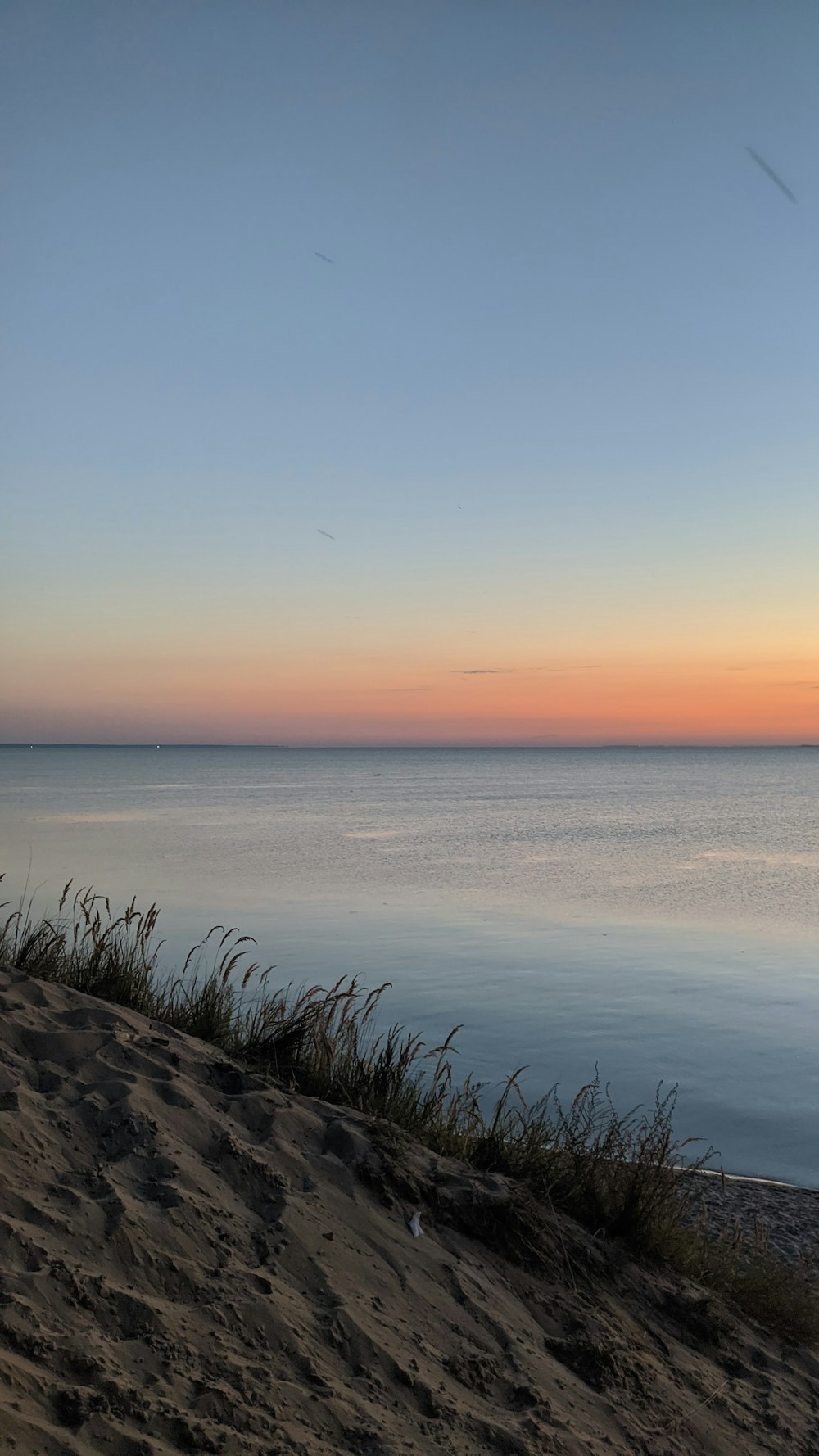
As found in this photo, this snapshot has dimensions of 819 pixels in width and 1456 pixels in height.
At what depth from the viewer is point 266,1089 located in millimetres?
6309

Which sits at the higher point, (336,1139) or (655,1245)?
(336,1139)

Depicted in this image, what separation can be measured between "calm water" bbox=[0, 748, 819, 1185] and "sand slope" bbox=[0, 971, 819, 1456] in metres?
5.09

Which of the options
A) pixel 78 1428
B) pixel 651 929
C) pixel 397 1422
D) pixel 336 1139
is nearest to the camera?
pixel 78 1428

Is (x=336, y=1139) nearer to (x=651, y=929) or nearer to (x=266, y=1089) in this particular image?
(x=266, y=1089)

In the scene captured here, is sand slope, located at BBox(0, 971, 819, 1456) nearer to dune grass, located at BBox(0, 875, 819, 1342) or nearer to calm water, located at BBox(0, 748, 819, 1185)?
dune grass, located at BBox(0, 875, 819, 1342)

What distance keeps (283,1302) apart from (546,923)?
64.0ft

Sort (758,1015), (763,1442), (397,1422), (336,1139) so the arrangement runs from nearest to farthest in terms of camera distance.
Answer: (397,1422), (763,1442), (336,1139), (758,1015)

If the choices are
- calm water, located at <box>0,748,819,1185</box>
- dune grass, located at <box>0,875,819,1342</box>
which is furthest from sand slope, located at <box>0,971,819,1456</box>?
calm water, located at <box>0,748,819,1185</box>

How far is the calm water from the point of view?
12922 mm

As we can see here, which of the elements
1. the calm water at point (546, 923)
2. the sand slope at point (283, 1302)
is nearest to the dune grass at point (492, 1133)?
the sand slope at point (283, 1302)

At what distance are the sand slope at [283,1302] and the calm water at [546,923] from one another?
5.09 metres

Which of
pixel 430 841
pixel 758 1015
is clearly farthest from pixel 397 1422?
pixel 430 841

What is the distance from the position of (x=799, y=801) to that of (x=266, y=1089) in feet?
269

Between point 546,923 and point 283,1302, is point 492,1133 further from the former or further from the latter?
point 546,923
